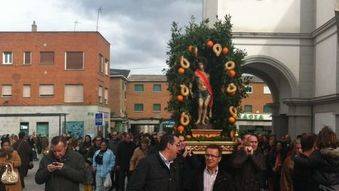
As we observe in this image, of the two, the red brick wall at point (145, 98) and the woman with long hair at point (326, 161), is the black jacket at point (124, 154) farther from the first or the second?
the red brick wall at point (145, 98)

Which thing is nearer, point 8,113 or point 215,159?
point 215,159

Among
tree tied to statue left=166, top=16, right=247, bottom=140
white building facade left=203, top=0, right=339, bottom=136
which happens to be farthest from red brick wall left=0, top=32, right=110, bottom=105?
tree tied to statue left=166, top=16, right=247, bottom=140

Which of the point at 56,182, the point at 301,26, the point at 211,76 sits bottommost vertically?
the point at 56,182

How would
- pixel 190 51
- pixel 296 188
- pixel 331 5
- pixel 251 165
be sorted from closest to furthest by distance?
pixel 296 188
pixel 251 165
pixel 190 51
pixel 331 5

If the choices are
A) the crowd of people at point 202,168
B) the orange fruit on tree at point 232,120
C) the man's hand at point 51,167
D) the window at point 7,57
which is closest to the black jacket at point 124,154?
the orange fruit on tree at point 232,120

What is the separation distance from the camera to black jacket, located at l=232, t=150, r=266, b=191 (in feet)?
25.4

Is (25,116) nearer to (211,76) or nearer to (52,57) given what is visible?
(52,57)

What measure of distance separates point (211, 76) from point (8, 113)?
125ft

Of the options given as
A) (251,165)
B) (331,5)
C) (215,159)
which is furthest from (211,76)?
(331,5)

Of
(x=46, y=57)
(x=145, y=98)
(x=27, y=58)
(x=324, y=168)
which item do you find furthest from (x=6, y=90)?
(x=324, y=168)

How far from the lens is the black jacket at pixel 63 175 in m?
7.48

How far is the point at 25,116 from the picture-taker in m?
50.0

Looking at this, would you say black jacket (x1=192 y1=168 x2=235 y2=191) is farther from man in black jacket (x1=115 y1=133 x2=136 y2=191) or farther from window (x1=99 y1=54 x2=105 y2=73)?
window (x1=99 y1=54 x2=105 y2=73)

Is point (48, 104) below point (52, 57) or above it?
below
